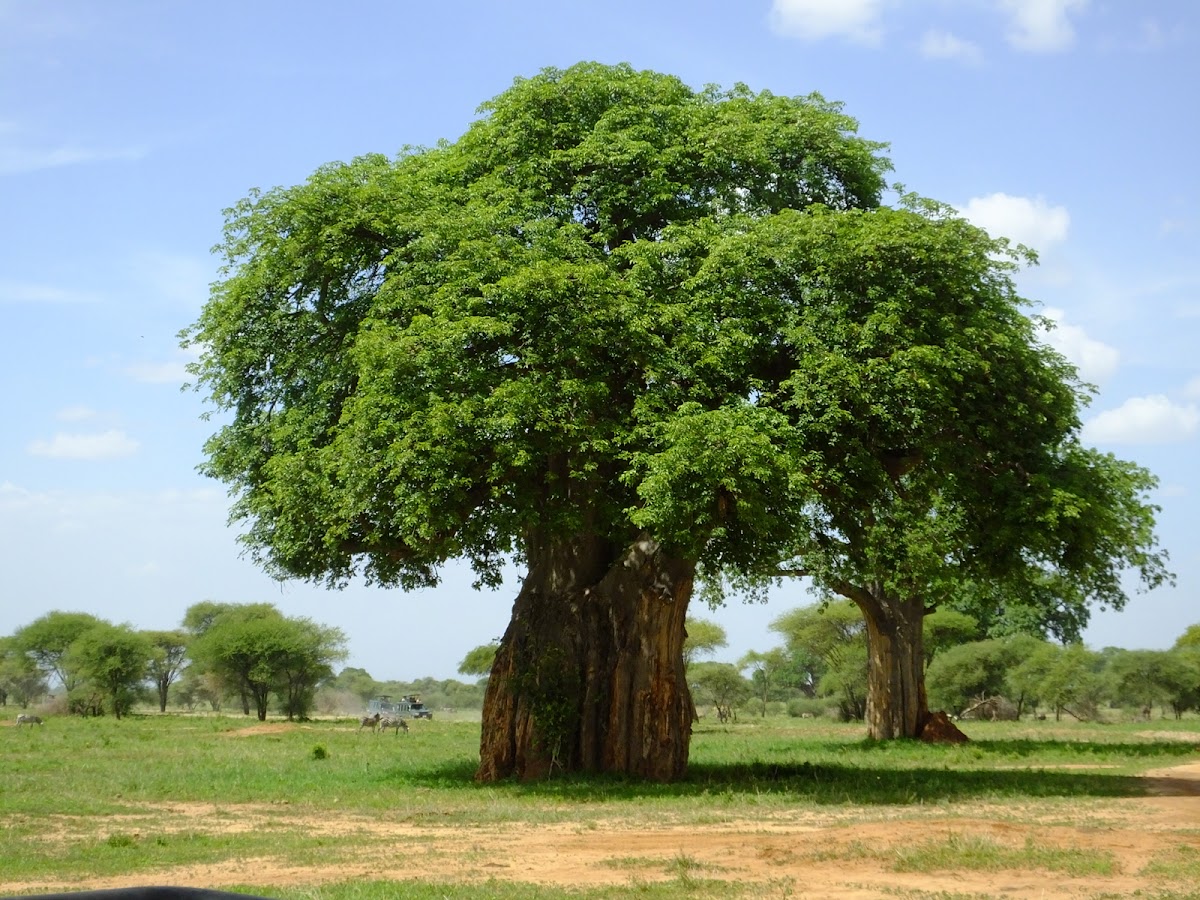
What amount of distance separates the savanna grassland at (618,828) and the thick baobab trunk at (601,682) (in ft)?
3.04

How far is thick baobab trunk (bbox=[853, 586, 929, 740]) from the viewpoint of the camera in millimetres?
31781

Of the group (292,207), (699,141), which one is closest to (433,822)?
(292,207)

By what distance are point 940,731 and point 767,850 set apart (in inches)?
821

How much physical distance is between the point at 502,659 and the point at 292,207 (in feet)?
27.7

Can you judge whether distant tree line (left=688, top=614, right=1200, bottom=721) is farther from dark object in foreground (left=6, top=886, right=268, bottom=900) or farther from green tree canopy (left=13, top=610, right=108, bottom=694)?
dark object in foreground (left=6, top=886, right=268, bottom=900)

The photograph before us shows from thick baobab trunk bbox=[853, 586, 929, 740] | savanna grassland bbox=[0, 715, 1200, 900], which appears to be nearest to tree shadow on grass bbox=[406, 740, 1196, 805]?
savanna grassland bbox=[0, 715, 1200, 900]

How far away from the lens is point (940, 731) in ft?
104

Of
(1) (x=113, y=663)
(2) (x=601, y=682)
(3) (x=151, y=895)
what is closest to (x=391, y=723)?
(1) (x=113, y=663)

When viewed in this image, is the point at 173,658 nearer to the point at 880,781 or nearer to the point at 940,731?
the point at 940,731

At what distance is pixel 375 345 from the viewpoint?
18.3m

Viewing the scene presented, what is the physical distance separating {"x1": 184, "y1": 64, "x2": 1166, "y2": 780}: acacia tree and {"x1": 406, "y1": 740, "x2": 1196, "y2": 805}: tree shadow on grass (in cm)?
120

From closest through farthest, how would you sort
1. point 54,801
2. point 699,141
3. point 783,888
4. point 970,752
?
point 783,888 → point 54,801 → point 699,141 → point 970,752

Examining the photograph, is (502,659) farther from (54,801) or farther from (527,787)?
(54,801)

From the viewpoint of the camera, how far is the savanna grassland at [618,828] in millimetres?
10703
